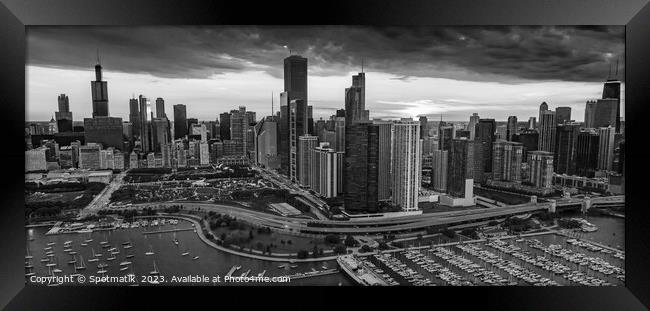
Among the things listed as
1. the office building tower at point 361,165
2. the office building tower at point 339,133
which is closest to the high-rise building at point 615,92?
the office building tower at point 361,165

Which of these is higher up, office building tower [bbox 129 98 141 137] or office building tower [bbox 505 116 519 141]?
office building tower [bbox 129 98 141 137]

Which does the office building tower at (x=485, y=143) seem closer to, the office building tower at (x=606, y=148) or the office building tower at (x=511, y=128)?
the office building tower at (x=511, y=128)

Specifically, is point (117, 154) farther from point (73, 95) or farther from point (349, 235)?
point (349, 235)

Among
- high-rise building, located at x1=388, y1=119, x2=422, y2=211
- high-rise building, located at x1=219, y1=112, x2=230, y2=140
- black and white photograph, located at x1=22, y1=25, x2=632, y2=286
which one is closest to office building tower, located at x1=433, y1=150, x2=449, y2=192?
black and white photograph, located at x1=22, y1=25, x2=632, y2=286

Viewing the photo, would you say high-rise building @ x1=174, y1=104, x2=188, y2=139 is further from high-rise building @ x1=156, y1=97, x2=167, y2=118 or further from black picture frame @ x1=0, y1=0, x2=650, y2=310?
black picture frame @ x1=0, y1=0, x2=650, y2=310

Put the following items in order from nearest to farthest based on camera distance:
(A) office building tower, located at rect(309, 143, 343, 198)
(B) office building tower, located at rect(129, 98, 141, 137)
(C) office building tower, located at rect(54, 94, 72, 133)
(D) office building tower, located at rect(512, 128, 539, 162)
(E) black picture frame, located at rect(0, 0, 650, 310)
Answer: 1. (E) black picture frame, located at rect(0, 0, 650, 310)
2. (C) office building tower, located at rect(54, 94, 72, 133)
3. (B) office building tower, located at rect(129, 98, 141, 137)
4. (D) office building tower, located at rect(512, 128, 539, 162)
5. (A) office building tower, located at rect(309, 143, 343, 198)

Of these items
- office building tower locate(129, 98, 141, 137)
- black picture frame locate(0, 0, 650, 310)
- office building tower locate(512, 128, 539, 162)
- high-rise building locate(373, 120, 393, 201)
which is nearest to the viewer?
black picture frame locate(0, 0, 650, 310)

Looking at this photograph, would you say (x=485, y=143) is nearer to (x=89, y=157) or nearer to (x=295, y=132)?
(x=295, y=132)
